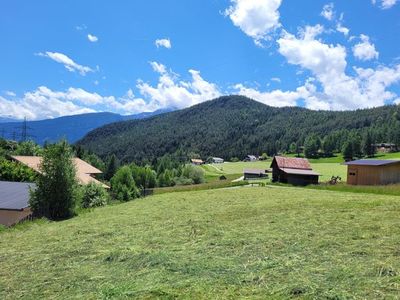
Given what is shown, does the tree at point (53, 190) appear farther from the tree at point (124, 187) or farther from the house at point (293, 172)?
the house at point (293, 172)

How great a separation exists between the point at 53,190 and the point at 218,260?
1857 centimetres

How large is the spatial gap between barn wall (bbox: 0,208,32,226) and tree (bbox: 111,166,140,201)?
26.5 meters

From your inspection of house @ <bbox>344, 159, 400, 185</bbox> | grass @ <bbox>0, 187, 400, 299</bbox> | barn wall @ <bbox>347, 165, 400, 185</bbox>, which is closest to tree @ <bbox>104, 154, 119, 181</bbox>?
house @ <bbox>344, 159, 400, 185</bbox>

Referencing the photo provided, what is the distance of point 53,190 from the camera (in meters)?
24.5

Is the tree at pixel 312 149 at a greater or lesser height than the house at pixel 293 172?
greater

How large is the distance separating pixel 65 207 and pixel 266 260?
→ 62.4 ft

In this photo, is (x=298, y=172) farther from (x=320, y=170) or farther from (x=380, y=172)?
(x=320, y=170)

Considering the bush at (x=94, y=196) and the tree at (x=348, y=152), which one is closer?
the bush at (x=94, y=196)

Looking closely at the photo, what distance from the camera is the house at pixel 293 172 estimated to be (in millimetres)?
55219

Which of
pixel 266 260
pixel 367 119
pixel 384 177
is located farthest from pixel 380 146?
pixel 266 260

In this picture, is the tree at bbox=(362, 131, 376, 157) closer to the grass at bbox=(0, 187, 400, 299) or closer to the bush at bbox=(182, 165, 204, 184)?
the bush at bbox=(182, 165, 204, 184)

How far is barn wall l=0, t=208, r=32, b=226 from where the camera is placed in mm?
24714

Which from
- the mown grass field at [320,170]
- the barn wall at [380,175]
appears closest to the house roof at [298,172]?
the mown grass field at [320,170]

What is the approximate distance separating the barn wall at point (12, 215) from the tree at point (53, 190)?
2.07 feet
